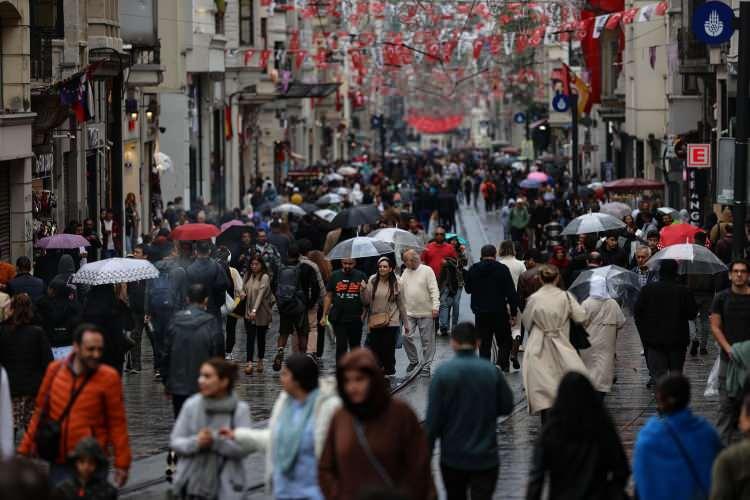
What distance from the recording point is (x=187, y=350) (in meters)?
14.3

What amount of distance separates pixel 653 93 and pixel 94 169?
2117 cm

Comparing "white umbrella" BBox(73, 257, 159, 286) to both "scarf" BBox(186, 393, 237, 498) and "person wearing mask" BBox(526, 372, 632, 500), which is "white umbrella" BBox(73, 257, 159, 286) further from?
"person wearing mask" BBox(526, 372, 632, 500)

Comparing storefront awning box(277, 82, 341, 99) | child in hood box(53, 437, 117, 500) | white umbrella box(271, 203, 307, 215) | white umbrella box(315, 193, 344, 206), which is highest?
storefront awning box(277, 82, 341, 99)

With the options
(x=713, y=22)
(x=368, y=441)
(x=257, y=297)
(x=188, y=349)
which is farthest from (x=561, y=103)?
(x=368, y=441)

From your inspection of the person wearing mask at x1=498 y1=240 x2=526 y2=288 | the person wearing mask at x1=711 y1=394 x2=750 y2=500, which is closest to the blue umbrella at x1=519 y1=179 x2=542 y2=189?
the person wearing mask at x1=498 y1=240 x2=526 y2=288

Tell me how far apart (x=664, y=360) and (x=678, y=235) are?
786 cm

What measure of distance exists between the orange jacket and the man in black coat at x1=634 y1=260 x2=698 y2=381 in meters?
7.24

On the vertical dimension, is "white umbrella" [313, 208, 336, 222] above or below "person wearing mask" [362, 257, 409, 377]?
above

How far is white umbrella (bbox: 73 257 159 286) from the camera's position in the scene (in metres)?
18.9

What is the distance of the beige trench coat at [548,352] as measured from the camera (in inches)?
618

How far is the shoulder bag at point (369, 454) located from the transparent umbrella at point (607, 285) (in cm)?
934

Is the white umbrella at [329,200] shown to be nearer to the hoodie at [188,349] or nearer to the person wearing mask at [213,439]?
the hoodie at [188,349]

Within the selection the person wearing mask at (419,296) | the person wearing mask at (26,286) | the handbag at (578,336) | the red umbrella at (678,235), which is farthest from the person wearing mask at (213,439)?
the red umbrella at (678,235)

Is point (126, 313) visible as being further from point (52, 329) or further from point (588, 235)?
point (588, 235)
